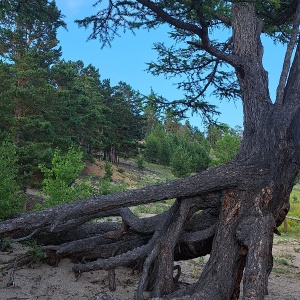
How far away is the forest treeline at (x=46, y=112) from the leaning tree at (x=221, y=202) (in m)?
1.47

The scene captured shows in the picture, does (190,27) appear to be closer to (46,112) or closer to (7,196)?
(7,196)

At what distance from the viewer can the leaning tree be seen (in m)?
4.82

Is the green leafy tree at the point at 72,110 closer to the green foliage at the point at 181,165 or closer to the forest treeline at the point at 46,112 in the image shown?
the forest treeline at the point at 46,112

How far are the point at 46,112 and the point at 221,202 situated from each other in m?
19.1

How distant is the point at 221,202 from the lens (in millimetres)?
5441

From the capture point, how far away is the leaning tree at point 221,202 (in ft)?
15.8

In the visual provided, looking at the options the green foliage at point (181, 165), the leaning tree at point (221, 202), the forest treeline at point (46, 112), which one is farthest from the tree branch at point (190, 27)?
the green foliage at point (181, 165)

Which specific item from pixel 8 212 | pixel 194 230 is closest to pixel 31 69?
pixel 8 212

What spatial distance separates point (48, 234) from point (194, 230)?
10.9 feet

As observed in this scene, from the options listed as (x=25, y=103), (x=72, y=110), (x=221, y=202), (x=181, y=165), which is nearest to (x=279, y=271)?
(x=221, y=202)

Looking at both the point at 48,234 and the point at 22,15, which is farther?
the point at 48,234

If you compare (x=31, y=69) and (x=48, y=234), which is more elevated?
(x=31, y=69)

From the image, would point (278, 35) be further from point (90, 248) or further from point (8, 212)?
point (8, 212)

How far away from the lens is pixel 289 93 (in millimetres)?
6246
